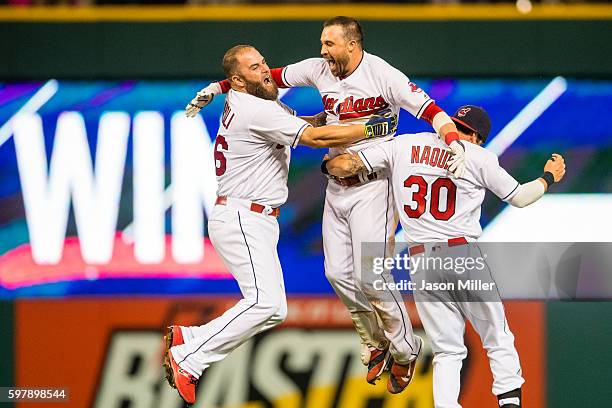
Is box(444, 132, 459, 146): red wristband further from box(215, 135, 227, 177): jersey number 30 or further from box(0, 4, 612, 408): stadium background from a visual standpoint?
box(0, 4, 612, 408): stadium background

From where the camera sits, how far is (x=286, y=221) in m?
7.46

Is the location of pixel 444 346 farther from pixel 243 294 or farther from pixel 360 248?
pixel 243 294

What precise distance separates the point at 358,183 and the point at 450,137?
0.65m

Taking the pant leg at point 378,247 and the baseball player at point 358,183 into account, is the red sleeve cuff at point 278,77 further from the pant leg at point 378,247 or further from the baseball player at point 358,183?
the pant leg at point 378,247

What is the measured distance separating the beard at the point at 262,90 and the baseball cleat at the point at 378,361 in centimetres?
144

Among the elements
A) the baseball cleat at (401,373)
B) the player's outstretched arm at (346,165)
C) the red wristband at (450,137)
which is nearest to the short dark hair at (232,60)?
the player's outstretched arm at (346,165)

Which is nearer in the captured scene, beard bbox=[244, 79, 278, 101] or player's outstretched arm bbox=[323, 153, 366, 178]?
player's outstretched arm bbox=[323, 153, 366, 178]

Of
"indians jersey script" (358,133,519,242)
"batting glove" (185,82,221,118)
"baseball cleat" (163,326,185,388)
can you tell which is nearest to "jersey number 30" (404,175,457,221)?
"indians jersey script" (358,133,519,242)

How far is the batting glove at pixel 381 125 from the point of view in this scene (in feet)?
17.6

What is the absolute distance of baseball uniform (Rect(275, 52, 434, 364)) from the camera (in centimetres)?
554

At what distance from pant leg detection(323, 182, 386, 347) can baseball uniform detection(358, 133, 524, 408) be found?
0.33m

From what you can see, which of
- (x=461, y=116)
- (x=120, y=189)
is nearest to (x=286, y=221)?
(x=120, y=189)

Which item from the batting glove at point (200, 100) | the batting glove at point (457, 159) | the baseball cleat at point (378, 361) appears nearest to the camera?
the batting glove at point (457, 159)

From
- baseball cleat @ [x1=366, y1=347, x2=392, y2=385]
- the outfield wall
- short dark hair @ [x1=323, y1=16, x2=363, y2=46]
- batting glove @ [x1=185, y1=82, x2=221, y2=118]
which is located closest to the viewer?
short dark hair @ [x1=323, y1=16, x2=363, y2=46]
